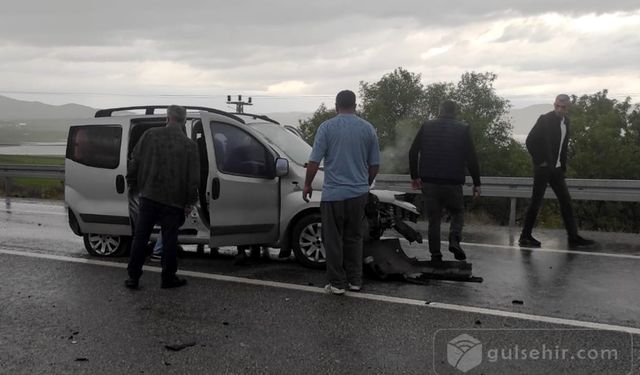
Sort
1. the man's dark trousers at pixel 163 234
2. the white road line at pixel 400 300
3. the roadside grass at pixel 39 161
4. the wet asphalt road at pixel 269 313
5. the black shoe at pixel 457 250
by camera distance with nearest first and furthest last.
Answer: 1. the wet asphalt road at pixel 269 313
2. the white road line at pixel 400 300
3. the man's dark trousers at pixel 163 234
4. the black shoe at pixel 457 250
5. the roadside grass at pixel 39 161

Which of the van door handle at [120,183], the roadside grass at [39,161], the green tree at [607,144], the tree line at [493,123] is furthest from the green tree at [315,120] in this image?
the van door handle at [120,183]

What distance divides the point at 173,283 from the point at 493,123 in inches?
1929

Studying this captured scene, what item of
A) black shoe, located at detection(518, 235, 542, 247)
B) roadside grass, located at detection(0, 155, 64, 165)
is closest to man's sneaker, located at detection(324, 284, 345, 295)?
black shoe, located at detection(518, 235, 542, 247)

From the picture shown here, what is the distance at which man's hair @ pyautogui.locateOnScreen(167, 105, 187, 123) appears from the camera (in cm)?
594

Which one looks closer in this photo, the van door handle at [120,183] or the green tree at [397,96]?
the van door handle at [120,183]

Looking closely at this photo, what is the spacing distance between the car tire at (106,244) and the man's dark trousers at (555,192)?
17.5 feet

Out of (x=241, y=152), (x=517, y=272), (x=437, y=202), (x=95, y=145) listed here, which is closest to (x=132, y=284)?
(x=241, y=152)

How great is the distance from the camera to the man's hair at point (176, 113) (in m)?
5.94

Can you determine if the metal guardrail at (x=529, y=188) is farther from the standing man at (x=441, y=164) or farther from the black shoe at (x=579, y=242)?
the standing man at (x=441, y=164)

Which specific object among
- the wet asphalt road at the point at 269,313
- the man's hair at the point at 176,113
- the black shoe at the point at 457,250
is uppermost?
the man's hair at the point at 176,113

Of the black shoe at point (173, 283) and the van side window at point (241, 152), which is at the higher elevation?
the van side window at point (241, 152)

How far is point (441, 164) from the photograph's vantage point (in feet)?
22.1

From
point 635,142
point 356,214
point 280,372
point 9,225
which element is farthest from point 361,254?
point 635,142

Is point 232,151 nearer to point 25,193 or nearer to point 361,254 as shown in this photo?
point 361,254
